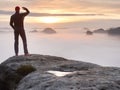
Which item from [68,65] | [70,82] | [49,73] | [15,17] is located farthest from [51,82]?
[15,17]

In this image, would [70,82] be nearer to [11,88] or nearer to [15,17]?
[11,88]

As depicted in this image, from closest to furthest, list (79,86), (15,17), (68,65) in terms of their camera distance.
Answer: (79,86)
(68,65)
(15,17)

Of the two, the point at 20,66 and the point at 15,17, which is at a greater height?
the point at 15,17

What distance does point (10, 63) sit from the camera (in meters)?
31.6

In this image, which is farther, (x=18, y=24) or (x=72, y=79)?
(x=18, y=24)

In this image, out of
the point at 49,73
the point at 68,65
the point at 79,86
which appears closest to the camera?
the point at 79,86

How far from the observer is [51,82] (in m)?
20.8

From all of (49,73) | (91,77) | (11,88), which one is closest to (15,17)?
(11,88)

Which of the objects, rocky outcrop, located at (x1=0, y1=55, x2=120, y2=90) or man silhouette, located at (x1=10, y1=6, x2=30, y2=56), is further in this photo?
man silhouette, located at (x1=10, y1=6, x2=30, y2=56)

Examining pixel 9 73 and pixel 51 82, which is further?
pixel 9 73

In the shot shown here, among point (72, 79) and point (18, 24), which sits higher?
point (18, 24)

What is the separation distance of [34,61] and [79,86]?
38.8ft

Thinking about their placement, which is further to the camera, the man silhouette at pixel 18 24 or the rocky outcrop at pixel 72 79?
the man silhouette at pixel 18 24

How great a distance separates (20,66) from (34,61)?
1948 millimetres
